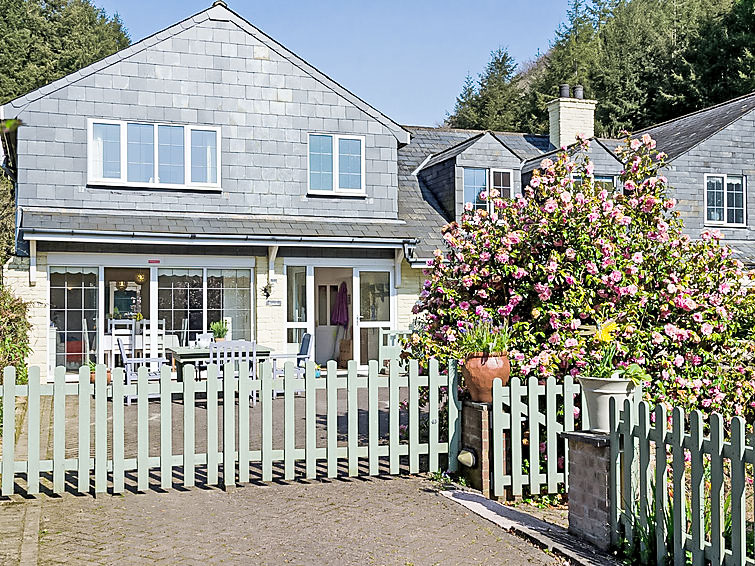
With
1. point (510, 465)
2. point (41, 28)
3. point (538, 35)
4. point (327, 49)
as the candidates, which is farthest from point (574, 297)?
point (538, 35)

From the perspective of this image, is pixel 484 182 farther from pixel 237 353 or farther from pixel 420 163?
pixel 237 353

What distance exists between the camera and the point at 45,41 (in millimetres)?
43062

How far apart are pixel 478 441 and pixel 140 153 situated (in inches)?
479

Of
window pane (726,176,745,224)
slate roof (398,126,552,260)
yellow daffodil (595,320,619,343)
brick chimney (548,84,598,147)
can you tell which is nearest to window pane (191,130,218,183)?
slate roof (398,126,552,260)

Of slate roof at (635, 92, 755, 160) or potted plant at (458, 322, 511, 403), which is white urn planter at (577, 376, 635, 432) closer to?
potted plant at (458, 322, 511, 403)

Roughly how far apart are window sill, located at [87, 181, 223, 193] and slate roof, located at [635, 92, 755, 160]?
13.3 meters

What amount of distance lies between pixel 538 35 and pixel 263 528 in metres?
61.0

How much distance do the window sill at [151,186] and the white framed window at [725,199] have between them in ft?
45.8

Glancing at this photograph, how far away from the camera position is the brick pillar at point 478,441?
23.6 feet

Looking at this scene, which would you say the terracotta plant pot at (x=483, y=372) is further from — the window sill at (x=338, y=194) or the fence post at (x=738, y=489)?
the window sill at (x=338, y=194)

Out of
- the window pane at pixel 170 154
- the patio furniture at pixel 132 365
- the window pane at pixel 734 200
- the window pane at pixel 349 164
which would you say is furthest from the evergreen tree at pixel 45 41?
the window pane at pixel 734 200

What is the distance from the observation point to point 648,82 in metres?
42.6

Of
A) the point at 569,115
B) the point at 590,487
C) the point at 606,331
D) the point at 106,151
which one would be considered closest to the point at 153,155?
the point at 106,151

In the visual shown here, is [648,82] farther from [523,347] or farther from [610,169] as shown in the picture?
[523,347]
